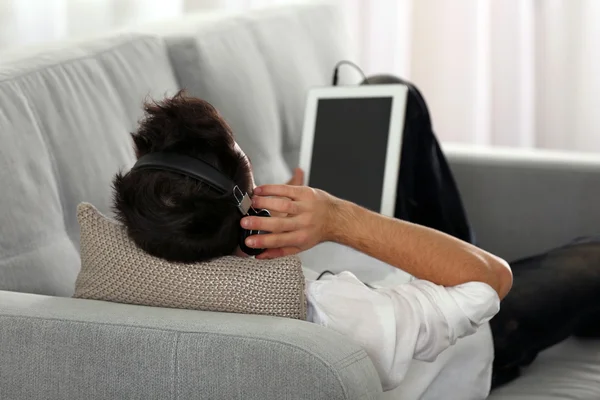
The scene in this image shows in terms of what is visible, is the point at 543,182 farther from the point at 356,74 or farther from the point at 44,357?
the point at 44,357

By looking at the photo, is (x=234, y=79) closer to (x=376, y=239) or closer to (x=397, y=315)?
(x=376, y=239)

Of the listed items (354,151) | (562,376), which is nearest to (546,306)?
(562,376)

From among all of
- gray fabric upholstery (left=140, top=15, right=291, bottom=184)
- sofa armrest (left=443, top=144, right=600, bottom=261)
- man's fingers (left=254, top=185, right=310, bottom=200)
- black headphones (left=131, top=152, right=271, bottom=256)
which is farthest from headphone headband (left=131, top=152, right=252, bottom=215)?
sofa armrest (left=443, top=144, right=600, bottom=261)

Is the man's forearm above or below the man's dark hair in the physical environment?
below

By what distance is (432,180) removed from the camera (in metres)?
2.04

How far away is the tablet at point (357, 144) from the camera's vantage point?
186 cm

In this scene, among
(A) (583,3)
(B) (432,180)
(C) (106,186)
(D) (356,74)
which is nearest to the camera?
(C) (106,186)

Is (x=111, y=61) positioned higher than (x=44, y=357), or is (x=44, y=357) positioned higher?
(x=111, y=61)

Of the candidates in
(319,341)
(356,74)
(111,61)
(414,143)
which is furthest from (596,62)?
(319,341)

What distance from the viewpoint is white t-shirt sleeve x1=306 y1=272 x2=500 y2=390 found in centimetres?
108

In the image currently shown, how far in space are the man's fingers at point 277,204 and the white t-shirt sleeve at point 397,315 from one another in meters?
0.09

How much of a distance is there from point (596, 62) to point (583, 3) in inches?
6.9

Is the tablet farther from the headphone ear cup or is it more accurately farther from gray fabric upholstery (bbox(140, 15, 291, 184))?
the headphone ear cup

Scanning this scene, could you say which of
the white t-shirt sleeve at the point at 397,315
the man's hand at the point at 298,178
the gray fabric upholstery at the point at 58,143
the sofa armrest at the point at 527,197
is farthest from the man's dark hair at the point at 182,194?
the sofa armrest at the point at 527,197
